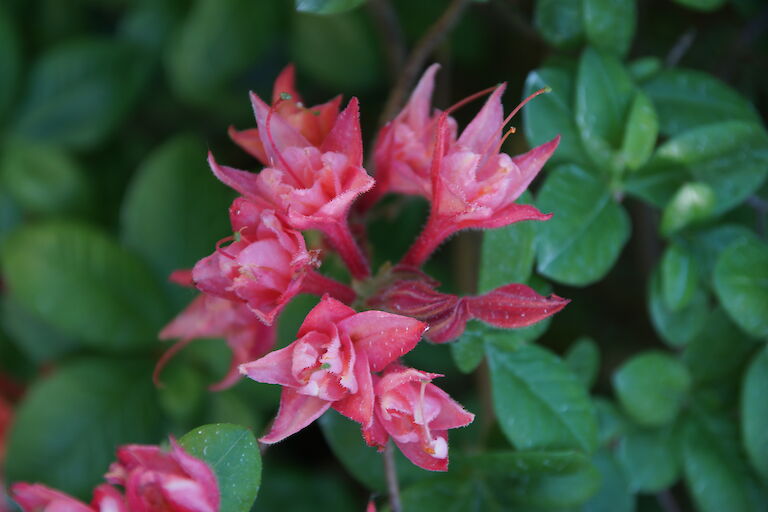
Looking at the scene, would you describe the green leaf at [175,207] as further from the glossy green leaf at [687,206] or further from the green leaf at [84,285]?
the glossy green leaf at [687,206]

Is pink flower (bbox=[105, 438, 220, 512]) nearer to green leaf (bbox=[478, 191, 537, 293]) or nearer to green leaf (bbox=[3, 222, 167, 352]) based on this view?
green leaf (bbox=[478, 191, 537, 293])

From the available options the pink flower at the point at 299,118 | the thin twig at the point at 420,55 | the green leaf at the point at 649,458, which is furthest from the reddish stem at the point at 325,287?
the green leaf at the point at 649,458

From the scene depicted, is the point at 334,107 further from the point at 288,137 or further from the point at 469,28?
the point at 469,28

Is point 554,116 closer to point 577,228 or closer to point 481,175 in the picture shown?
point 577,228

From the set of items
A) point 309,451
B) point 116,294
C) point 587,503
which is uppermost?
point 116,294

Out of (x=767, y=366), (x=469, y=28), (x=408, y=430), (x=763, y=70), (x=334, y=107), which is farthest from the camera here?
(x=469, y=28)

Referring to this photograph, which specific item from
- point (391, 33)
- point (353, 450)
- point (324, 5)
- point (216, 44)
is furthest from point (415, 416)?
point (216, 44)

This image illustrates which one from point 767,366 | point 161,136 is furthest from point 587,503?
point 161,136
